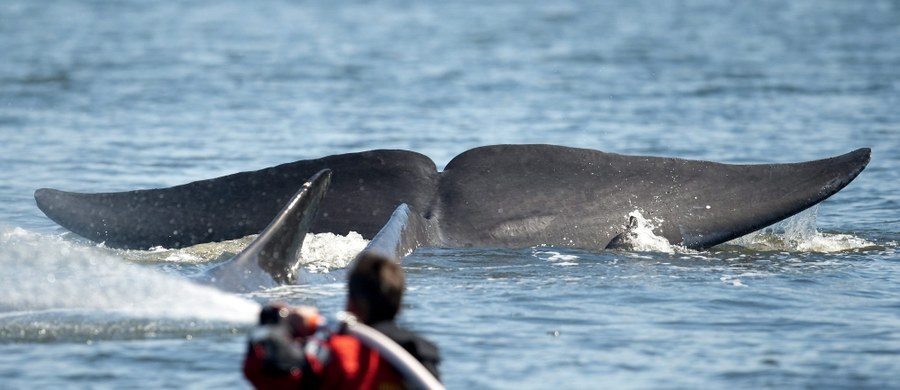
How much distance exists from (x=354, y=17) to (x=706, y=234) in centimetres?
3400

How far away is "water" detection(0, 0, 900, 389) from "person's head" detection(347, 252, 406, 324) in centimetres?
161

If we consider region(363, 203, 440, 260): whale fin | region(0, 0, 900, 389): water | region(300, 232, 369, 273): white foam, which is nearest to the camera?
region(0, 0, 900, 389): water

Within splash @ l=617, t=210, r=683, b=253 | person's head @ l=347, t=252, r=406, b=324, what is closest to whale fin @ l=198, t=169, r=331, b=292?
splash @ l=617, t=210, r=683, b=253

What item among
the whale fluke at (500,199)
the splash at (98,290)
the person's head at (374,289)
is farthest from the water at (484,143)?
the person's head at (374,289)

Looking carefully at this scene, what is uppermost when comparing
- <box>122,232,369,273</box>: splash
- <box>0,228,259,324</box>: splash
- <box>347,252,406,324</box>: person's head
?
<box>347,252,406,324</box>: person's head

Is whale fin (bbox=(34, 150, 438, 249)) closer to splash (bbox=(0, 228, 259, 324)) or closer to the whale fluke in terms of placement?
the whale fluke

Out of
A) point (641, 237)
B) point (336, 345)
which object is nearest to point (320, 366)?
point (336, 345)

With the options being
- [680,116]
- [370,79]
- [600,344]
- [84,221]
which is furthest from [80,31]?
[600,344]

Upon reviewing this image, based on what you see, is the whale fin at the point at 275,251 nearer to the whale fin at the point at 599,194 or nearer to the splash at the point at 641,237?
the whale fin at the point at 599,194

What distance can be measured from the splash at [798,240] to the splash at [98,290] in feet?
13.0

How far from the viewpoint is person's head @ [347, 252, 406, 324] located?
5.05 m

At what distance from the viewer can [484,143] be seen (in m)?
17.6

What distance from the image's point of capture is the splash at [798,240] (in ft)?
33.4

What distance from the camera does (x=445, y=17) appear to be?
139ft
